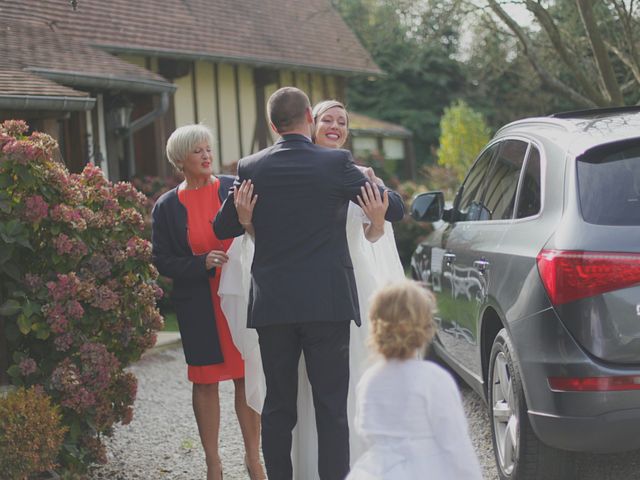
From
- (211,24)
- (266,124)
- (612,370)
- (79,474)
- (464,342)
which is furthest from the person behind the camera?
(266,124)

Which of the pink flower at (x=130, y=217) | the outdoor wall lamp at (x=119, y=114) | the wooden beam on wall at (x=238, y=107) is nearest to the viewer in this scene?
the pink flower at (x=130, y=217)

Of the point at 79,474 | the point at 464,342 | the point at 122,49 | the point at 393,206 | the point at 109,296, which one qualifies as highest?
the point at 122,49

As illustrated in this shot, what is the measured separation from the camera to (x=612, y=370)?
379 centimetres

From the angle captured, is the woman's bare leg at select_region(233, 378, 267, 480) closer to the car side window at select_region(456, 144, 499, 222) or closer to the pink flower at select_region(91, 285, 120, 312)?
the pink flower at select_region(91, 285, 120, 312)

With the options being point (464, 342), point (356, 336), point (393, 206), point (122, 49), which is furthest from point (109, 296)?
point (122, 49)

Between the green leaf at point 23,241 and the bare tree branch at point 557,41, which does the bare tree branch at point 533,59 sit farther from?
the green leaf at point 23,241

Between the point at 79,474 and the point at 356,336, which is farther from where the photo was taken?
the point at 79,474

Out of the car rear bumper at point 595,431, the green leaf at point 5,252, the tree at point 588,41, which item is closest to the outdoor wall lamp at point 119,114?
the tree at point 588,41

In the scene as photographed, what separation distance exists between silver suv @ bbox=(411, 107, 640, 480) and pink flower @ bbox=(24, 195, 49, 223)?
2.28 meters

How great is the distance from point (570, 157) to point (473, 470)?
1.81m

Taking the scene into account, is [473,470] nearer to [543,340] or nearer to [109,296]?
[543,340]

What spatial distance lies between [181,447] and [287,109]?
291cm

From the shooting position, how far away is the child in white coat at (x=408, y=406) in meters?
2.93

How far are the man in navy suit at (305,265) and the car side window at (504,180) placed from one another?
0.98m
